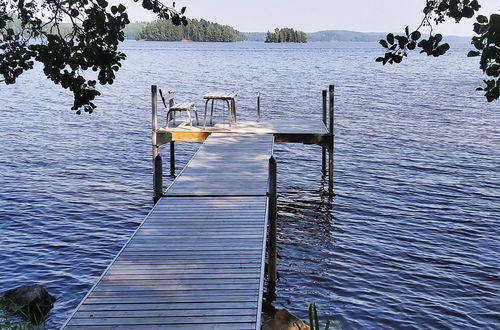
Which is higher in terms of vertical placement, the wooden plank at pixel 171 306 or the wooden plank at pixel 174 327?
the wooden plank at pixel 171 306

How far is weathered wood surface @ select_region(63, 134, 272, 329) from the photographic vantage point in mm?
7234

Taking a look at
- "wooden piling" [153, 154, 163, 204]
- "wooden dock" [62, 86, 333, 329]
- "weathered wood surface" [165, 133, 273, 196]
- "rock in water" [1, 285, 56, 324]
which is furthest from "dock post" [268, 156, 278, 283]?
"rock in water" [1, 285, 56, 324]

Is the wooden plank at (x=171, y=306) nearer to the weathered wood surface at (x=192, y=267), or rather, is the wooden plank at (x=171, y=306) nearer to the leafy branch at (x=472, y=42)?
the weathered wood surface at (x=192, y=267)

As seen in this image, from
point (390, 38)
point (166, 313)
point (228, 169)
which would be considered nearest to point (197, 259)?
point (166, 313)

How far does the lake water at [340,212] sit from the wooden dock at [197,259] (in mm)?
2316

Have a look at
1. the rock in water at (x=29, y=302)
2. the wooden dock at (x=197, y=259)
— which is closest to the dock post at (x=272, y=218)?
the wooden dock at (x=197, y=259)

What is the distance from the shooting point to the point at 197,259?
914cm

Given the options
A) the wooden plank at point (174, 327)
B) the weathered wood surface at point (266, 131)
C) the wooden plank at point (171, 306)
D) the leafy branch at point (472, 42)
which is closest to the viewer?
the leafy branch at point (472, 42)

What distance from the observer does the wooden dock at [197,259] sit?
286 inches

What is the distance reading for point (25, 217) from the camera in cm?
1772

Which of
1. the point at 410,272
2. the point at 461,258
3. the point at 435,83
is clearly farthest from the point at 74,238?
the point at 435,83

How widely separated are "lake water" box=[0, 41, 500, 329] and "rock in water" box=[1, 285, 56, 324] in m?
0.29

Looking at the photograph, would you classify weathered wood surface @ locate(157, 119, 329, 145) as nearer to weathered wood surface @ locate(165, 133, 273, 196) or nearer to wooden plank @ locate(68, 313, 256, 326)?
weathered wood surface @ locate(165, 133, 273, 196)

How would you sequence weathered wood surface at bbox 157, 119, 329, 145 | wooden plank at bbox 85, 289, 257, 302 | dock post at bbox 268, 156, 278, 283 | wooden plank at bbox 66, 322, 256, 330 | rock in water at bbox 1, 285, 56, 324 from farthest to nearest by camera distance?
weathered wood surface at bbox 157, 119, 329, 145
dock post at bbox 268, 156, 278, 283
rock in water at bbox 1, 285, 56, 324
wooden plank at bbox 85, 289, 257, 302
wooden plank at bbox 66, 322, 256, 330
